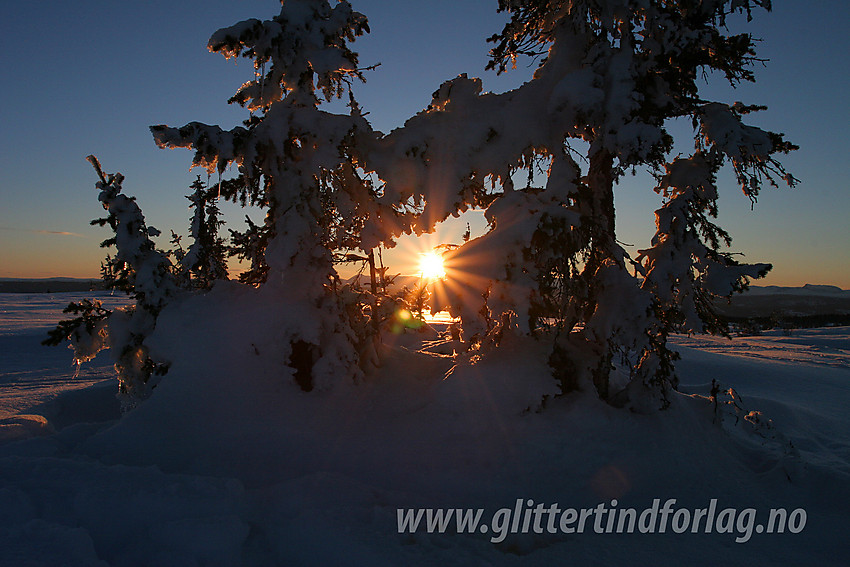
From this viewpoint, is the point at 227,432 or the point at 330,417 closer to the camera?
the point at 227,432

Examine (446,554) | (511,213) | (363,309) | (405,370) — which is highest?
(511,213)

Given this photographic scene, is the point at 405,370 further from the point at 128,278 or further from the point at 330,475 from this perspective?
the point at 128,278

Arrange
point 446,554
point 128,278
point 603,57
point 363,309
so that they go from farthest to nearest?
1. point 363,309
2. point 128,278
3. point 603,57
4. point 446,554

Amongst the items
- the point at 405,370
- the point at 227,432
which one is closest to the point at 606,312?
the point at 405,370

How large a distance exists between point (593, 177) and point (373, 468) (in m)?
5.26

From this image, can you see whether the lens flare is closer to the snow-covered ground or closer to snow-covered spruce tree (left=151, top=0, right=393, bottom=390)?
snow-covered spruce tree (left=151, top=0, right=393, bottom=390)

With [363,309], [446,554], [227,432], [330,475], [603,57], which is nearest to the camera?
[446,554]

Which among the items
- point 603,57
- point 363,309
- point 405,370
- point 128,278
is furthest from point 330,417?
point 603,57

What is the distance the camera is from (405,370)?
7.98m

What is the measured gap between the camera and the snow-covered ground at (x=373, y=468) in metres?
3.79

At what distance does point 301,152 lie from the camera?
7.09 m

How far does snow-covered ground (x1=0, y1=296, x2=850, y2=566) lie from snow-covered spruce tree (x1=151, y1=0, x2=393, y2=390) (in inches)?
24.3

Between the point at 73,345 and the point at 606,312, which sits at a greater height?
the point at 606,312

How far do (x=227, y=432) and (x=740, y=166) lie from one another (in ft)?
25.3
